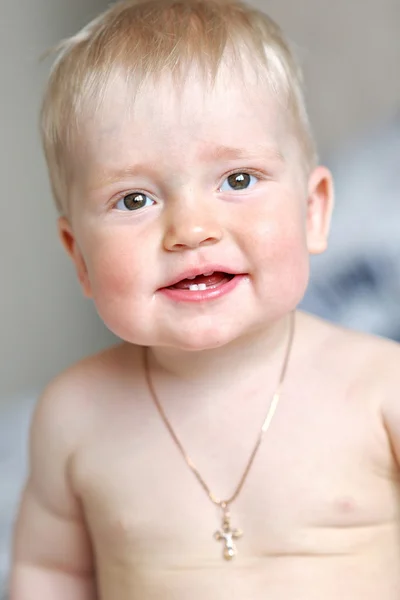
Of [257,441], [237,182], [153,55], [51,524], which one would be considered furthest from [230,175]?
[51,524]

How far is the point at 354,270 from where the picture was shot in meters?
1.31

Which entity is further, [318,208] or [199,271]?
[318,208]

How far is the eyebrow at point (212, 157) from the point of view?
0.77m

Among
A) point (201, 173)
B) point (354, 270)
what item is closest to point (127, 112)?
point (201, 173)

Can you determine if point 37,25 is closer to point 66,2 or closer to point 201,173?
point 66,2

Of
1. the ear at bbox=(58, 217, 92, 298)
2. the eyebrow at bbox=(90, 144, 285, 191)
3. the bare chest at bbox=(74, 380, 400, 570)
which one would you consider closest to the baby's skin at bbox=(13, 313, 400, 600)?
the bare chest at bbox=(74, 380, 400, 570)

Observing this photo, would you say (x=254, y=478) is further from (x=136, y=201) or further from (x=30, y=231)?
(x=30, y=231)

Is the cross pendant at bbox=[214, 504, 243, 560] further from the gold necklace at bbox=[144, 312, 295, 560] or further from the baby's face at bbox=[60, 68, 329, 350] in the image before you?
the baby's face at bbox=[60, 68, 329, 350]

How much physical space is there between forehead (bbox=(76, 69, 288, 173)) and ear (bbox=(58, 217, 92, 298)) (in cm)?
13

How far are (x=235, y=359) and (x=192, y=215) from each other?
0.19m

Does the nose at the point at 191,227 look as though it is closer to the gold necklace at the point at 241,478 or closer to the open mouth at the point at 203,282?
the open mouth at the point at 203,282

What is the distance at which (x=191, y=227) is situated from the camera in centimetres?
75

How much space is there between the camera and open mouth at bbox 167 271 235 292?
2.57 ft

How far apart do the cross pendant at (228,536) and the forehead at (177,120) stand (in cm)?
35
